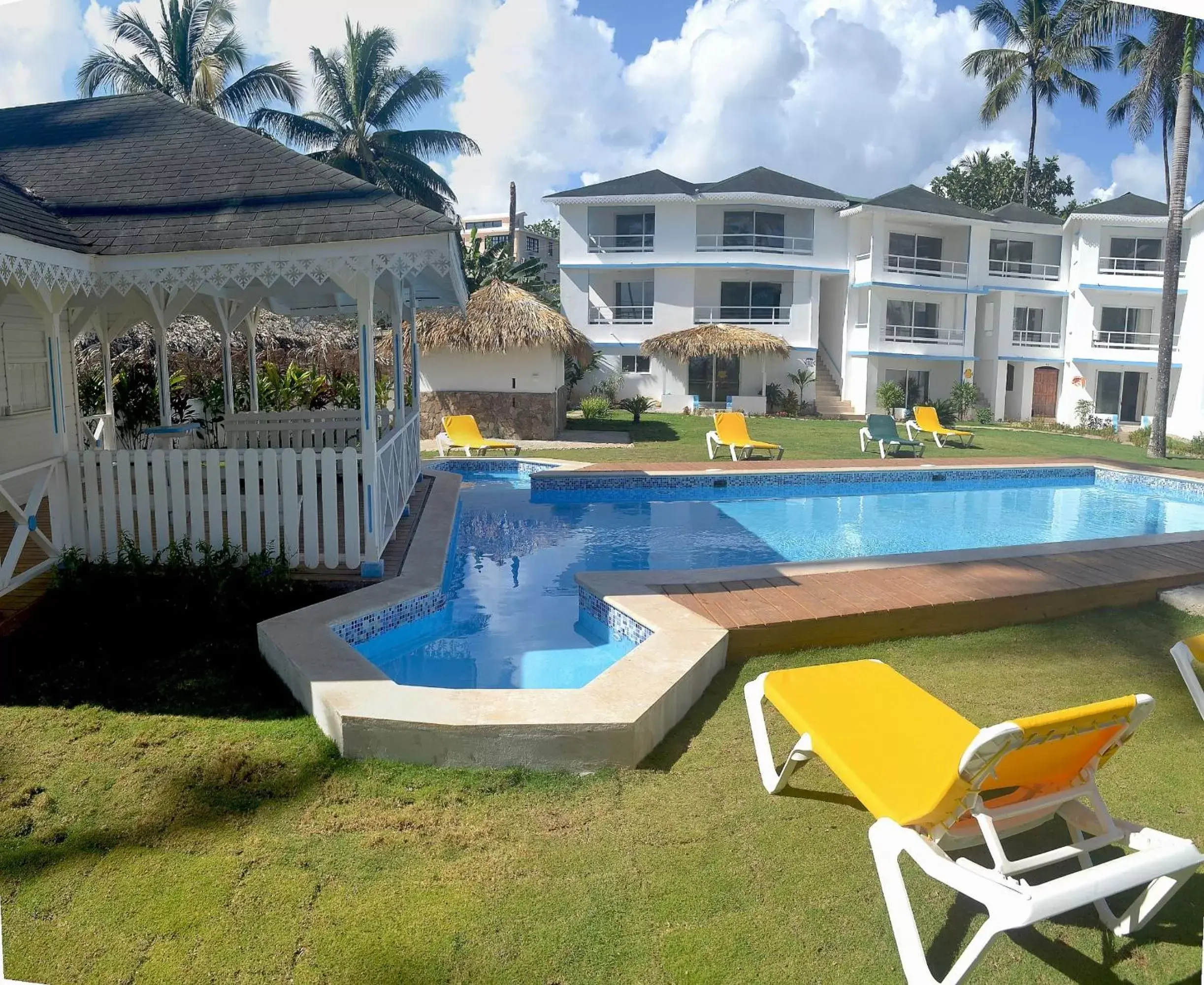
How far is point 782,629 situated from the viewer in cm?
599

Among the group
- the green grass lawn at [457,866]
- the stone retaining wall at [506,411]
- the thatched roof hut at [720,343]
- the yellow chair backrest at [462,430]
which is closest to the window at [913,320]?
the thatched roof hut at [720,343]

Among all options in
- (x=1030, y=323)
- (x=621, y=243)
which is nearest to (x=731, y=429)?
(x=621, y=243)

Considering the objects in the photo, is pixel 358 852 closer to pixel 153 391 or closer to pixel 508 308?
pixel 153 391

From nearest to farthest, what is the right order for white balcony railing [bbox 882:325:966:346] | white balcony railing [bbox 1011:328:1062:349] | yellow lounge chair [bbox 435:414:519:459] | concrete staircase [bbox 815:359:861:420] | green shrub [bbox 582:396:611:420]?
1. yellow lounge chair [bbox 435:414:519:459]
2. green shrub [bbox 582:396:611:420]
3. concrete staircase [bbox 815:359:861:420]
4. white balcony railing [bbox 882:325:966:346]
5. white balcony railing [bbox 1011:328:1062:349]

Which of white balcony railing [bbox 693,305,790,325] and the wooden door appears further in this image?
the wooden door

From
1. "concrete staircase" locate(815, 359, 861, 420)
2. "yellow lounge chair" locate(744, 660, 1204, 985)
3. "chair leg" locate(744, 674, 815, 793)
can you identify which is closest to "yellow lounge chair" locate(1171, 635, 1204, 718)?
"yellow lounge chair" locate(744, 660, 1204, 985)

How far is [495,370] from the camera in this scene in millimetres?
21438

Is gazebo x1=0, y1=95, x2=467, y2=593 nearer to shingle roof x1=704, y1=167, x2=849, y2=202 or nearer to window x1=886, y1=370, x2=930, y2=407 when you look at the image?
shingle roof x1=704, y1=167, x2=849, y2=202

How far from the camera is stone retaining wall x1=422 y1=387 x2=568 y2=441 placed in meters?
21.3

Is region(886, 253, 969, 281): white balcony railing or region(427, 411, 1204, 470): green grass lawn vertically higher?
region(886, 253, 969, 281): white balcony railing

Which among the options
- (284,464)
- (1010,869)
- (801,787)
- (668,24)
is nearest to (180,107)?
(284,464)

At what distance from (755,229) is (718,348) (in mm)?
6543

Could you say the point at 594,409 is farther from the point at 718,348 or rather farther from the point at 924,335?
the point at 924,335

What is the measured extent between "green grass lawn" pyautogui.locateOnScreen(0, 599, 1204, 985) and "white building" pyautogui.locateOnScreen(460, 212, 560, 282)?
54.5 m
